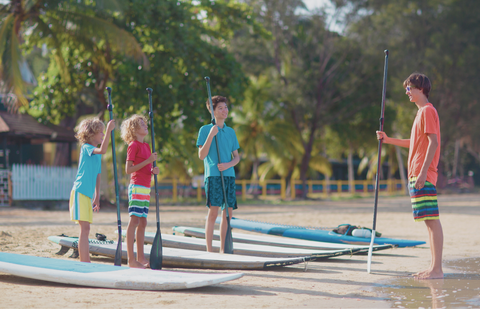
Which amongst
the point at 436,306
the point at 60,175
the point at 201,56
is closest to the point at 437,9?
the point at 201,56

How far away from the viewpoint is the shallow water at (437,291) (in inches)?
138

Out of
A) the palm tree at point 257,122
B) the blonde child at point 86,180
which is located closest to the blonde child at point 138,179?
the blonde child at point 86,180

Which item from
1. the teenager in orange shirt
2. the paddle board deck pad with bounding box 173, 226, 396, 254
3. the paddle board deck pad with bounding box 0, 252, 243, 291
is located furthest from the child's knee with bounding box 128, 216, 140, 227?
the teenager in orange shirt

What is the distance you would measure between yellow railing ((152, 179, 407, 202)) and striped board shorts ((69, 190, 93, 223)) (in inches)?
641

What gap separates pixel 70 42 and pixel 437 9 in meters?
23.2

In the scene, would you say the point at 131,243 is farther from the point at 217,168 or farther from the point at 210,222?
the point at 217,168

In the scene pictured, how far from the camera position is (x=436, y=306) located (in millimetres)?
3414

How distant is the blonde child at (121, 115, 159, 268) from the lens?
15.8 feet

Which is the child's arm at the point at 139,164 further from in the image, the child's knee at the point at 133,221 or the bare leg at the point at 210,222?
the bare leg at the point at 210,222

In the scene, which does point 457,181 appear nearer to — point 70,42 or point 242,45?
point 242,45

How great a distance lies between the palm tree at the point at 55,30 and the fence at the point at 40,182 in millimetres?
2995

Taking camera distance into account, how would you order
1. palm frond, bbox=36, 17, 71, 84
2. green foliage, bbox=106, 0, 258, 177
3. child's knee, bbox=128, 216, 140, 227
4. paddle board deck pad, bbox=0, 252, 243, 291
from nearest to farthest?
paddle board deck pad, bbox=0, 252, 243, 291 < child's knee, bbox=128, 216, 140, 227 < palm frond, bbox=36, 17, 71, 84 < green foliage, bbox=106, 0, 258, 177

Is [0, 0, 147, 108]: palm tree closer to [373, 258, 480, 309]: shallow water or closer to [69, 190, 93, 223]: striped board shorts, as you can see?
[69, 190, 93, 223]: striped board shorts

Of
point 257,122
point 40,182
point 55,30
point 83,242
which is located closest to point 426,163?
point 83,242
